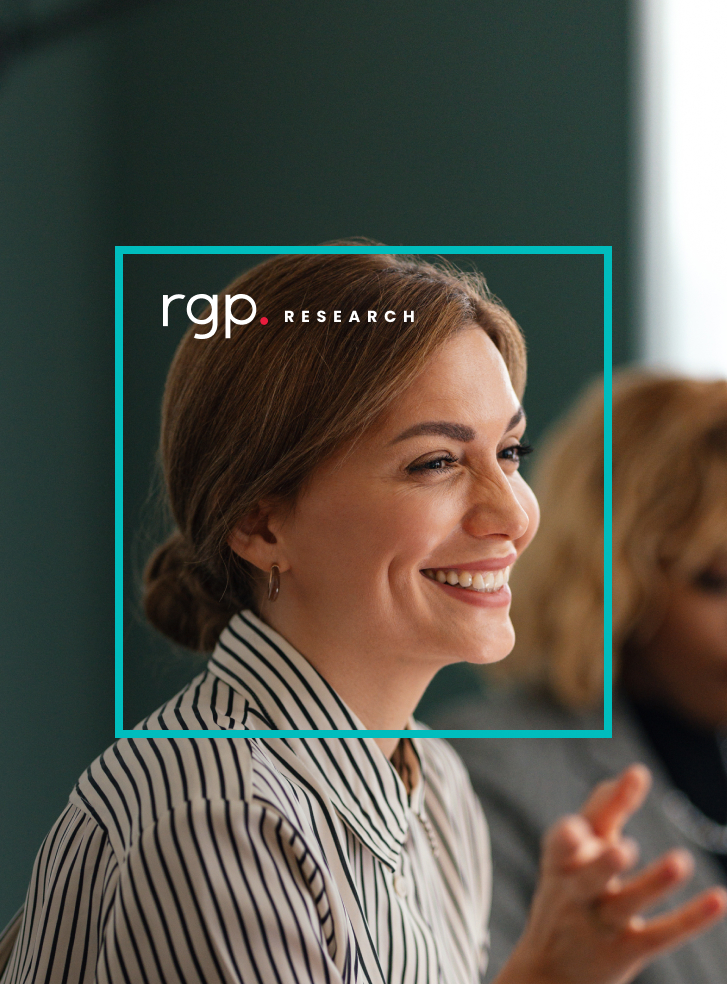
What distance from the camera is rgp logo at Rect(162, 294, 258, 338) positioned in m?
0.31

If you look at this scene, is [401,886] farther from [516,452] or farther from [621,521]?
[621,521]

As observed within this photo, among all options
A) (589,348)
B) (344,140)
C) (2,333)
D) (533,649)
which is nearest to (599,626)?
(533,649)

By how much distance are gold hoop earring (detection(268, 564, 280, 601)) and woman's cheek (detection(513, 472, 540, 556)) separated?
8cm

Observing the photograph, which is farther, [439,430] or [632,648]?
[632,648]

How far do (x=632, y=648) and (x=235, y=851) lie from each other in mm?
708

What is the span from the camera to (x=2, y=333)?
36 cm

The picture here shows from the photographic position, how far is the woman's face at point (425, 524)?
0.31 metres

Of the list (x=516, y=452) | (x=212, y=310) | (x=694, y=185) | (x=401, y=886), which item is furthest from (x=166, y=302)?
(x=694, y=185)

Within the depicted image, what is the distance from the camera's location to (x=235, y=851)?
0.30 m

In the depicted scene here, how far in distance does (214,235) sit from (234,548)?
15cm

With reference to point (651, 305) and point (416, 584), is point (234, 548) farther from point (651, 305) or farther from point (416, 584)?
point (651, 305)

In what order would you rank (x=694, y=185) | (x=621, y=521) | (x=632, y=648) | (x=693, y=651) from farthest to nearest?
(x=694, y=185)
(x=632, y=648)
(x=693, y=651)
(x=621, y=521)

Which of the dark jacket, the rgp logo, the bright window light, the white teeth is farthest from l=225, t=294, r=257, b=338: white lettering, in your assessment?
the bright window light

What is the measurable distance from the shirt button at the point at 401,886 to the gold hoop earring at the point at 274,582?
134mm
